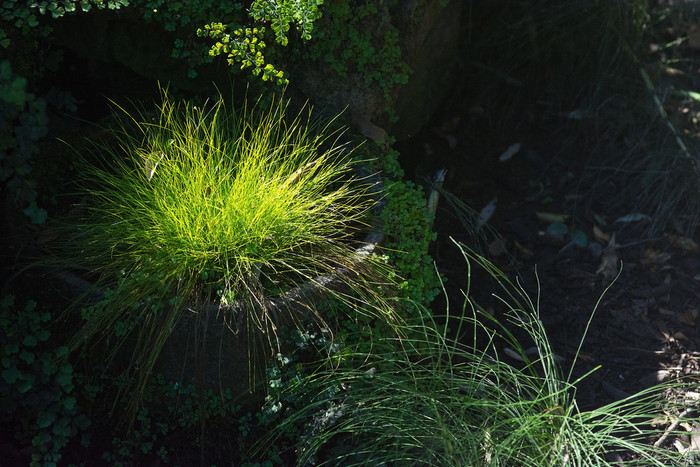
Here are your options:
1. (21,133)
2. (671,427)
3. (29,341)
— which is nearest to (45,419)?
(29,341)

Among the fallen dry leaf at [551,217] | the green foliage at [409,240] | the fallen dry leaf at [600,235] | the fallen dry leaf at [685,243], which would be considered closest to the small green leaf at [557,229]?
the fallen dry leaf at [551,217]

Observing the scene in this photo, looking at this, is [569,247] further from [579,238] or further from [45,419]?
[45,419]

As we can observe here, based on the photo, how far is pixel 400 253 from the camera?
2.84 m

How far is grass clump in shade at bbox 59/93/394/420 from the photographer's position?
240cm

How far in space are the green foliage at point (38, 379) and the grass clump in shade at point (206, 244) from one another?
12 cm

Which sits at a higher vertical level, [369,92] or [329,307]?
[369,92]

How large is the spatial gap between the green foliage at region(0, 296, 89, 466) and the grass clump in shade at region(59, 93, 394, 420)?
12 centimetres

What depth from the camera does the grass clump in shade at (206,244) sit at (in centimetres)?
240

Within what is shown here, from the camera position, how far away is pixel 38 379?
2.40 meters

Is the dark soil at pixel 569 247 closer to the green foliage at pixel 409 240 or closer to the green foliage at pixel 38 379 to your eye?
the green foliage at pixel 409 240

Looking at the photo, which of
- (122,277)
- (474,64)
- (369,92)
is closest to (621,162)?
(474,64)

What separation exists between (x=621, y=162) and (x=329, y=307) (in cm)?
218

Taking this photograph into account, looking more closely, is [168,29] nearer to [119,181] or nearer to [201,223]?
[119,181]

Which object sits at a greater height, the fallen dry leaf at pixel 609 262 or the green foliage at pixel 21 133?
the green foliage at pixel 21 133
